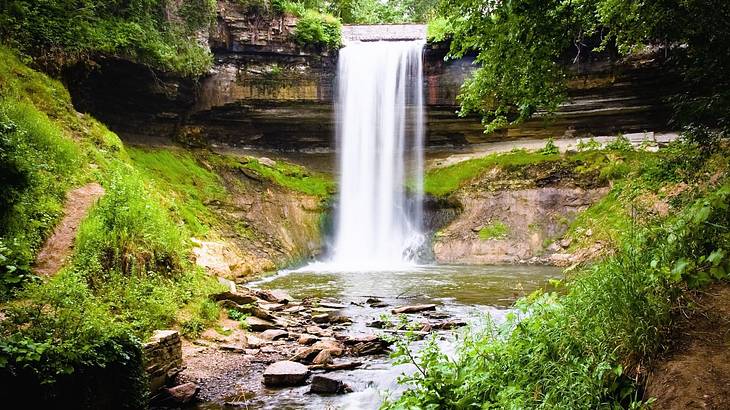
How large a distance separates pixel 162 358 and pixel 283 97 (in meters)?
18.6

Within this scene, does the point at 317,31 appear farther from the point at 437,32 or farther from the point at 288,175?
the point at 288,175

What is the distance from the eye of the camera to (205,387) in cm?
543

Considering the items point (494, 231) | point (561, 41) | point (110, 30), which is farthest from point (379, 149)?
point (561, 41)

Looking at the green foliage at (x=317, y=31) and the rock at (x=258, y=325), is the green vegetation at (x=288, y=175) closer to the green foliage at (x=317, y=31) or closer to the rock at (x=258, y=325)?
the green foliage at (x=317, y=31)

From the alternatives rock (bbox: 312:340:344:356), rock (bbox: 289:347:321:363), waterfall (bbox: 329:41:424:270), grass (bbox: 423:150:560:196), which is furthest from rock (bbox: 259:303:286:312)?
grass (bbox: 423:150:560:196)

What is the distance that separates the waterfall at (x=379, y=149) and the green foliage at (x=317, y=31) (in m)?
0.81

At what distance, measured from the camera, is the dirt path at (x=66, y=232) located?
21.5 feet

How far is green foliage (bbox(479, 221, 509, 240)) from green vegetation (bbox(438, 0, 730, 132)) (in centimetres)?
1408

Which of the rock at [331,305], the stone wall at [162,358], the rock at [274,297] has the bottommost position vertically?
the rock at [331,305]

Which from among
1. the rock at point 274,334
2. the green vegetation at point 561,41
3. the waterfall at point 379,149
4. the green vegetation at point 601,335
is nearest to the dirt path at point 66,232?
the rock at point 274,334

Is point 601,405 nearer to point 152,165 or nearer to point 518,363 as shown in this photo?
point 518,363

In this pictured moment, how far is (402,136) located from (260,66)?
7.60 metres

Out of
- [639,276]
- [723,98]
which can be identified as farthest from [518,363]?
[723,98]

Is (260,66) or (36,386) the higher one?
(260,66)
